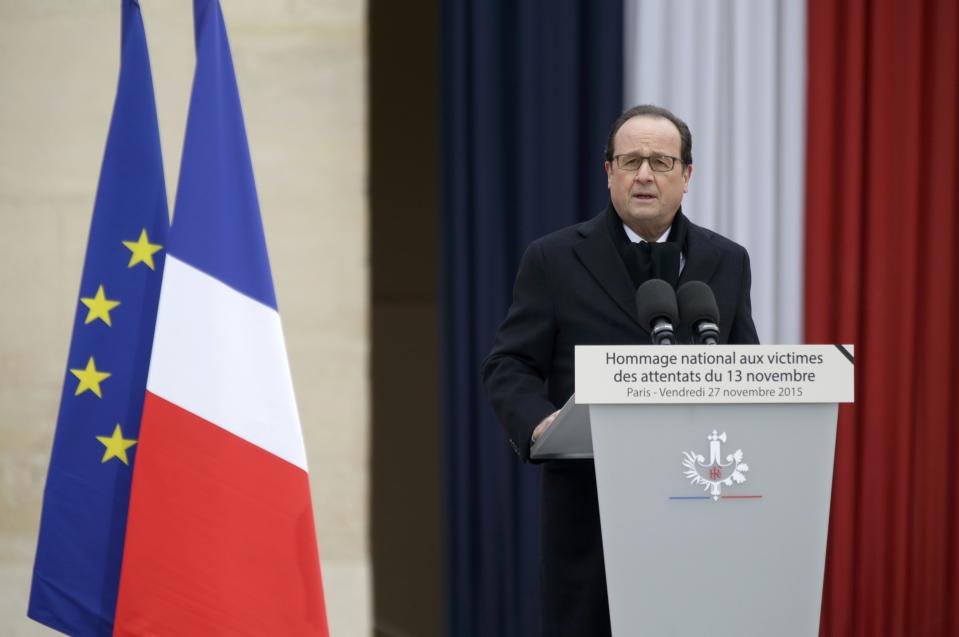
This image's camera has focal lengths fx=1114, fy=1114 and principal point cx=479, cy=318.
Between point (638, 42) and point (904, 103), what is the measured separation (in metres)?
0.90

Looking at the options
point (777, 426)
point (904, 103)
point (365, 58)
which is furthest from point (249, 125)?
point (777, 426)

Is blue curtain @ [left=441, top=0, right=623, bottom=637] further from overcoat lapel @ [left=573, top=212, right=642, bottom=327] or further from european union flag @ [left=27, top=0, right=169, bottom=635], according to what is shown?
european union flag @ [left=27, top=0, right=169, bottom=635]

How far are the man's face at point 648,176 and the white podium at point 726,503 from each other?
722mm

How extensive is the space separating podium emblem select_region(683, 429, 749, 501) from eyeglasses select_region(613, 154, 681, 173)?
822 millimetres

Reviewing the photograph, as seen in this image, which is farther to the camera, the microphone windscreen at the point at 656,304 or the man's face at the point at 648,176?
the man's face at the point at 648,176

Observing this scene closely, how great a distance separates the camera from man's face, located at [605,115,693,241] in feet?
7.70

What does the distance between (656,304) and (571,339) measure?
1.89ft

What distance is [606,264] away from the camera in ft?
7.87

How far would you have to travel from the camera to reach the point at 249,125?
12.4 feet

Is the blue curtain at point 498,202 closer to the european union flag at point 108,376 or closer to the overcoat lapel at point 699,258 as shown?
the overcoat lapel at point 699,258

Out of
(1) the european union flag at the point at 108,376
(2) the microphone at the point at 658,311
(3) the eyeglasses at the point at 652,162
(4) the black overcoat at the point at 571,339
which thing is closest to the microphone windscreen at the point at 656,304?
(2) the microphone at the point at 658,311

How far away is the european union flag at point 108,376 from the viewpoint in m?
2.43

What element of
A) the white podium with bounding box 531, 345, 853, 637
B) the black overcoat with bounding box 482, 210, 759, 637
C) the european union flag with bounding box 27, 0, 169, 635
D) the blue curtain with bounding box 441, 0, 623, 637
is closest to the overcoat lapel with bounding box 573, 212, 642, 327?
the black overcoat with bounding box 482, 210, 759, 637

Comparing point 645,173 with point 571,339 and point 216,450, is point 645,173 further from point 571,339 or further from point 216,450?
point 216,450
